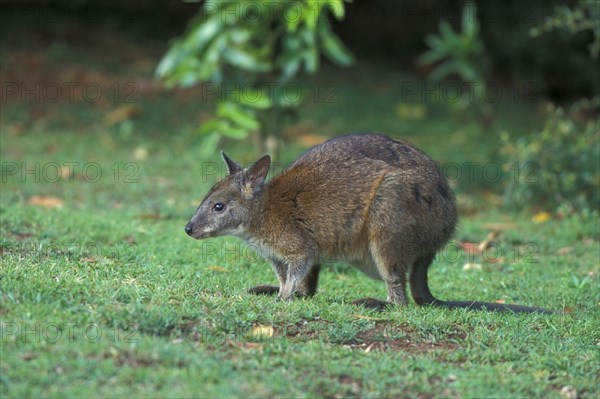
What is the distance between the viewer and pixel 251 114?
11664mm

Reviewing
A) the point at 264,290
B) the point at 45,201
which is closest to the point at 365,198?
the point at 264,290

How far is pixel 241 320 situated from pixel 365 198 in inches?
65.8

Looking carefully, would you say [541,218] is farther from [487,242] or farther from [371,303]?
[371,303]

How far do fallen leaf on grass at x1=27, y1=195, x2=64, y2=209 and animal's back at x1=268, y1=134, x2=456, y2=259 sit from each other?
4.00 metres

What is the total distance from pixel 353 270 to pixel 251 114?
3.42 m

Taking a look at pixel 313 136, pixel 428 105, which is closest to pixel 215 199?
pixel 313 136

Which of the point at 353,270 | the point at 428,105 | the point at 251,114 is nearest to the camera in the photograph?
the point at 353,270

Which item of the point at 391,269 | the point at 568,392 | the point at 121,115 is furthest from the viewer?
the point at 121,115

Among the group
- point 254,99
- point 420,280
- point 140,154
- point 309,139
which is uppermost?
point 254,99

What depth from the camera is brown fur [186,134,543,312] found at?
716 cm

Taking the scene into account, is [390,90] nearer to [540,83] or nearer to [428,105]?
[428,105]

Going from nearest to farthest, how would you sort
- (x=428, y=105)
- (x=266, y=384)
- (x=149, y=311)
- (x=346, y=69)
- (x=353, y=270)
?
(x=266, y=384), (x=149, y=311), (x=353, y=270), (x=428, y=105), (x=346, y=69)

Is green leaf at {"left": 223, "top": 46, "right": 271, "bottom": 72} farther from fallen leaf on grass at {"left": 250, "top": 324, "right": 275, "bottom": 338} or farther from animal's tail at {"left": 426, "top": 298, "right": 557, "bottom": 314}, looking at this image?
fallen leaf on grass at {"left": 250, "top": 324, "right": 275, "bottom": 338}

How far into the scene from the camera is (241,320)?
607 centimetres
